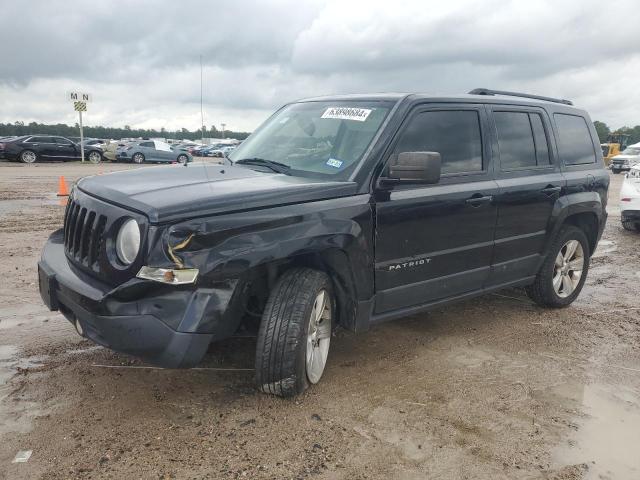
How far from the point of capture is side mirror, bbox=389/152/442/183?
3.38 m

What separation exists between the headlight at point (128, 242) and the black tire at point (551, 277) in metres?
3.73

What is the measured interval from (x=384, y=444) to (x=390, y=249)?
125 centimetres

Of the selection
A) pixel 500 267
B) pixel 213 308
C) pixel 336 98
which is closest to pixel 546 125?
pixel 500 267

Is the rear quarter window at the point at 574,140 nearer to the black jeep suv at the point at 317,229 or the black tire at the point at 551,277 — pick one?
the black jeep suv at the point at 317,229

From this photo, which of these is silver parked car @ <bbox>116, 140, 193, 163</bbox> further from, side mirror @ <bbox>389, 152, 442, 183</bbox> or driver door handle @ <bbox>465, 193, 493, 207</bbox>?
side mirror @ <bbox>389, 152, 442, 183</bbox>

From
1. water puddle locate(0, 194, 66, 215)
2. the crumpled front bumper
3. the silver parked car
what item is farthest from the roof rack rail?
the silver parked car

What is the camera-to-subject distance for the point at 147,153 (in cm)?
3044

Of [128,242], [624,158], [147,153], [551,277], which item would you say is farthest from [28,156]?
[624,158]

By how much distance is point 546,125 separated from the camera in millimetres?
4980

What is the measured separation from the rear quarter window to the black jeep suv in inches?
1.6

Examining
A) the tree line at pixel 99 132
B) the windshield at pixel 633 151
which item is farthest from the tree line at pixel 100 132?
the windshield at pixel 633 151

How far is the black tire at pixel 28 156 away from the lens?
26.2m

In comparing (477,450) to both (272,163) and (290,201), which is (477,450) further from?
(272,163)

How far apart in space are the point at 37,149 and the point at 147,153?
569 cm
